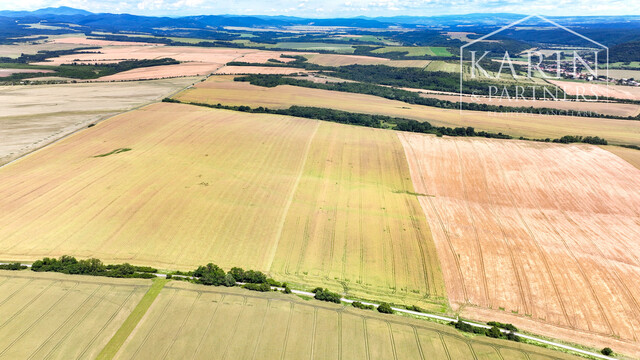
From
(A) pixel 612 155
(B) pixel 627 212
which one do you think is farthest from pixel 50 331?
(A) pixel 612 155

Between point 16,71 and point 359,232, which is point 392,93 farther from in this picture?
point 16,71

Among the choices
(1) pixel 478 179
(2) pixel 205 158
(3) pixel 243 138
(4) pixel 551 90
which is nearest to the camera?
(1) pixel 478 179

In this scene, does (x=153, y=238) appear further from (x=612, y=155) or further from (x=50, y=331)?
(x=612, y=155)

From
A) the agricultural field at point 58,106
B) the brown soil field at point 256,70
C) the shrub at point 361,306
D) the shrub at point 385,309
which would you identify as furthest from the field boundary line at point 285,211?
the brown soil field at point 256,70

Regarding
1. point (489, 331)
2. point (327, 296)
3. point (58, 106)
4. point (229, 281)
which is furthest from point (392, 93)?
point (229, 281)

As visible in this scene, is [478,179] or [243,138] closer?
[478,179]

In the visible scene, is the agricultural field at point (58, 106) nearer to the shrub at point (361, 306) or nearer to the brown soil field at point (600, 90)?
the shrub at point (361, 306)
